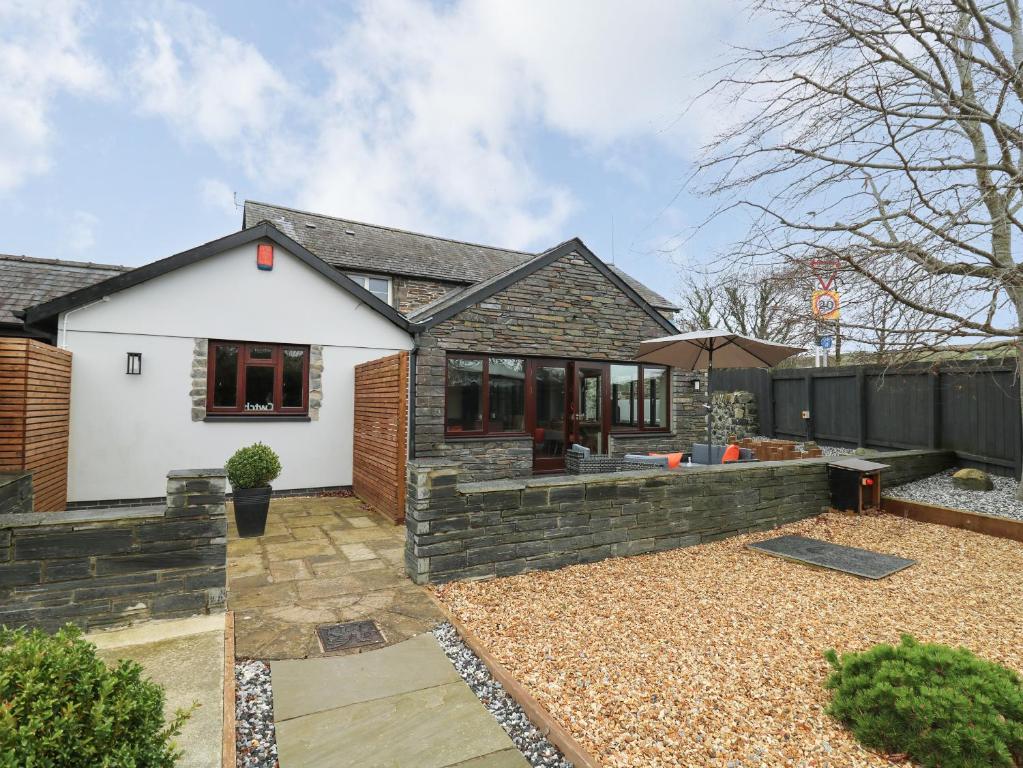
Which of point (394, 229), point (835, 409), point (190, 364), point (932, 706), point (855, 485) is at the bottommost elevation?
point (932, 706)

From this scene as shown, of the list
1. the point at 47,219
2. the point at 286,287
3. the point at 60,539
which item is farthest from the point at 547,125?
the point at 47,219

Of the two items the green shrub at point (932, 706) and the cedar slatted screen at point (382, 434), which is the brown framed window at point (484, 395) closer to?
the cedar slatted screen at point (382, 434)

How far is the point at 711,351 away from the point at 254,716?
700 cm

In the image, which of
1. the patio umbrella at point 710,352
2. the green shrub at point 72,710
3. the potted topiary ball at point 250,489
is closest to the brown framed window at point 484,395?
the patio umbrella at point 710,352

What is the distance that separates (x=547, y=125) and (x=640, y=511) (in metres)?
10.0

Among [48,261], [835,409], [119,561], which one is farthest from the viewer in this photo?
[835,409]

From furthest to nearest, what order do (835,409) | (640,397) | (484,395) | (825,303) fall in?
(835,409) → (640,397) → (484,395) → (825,303)

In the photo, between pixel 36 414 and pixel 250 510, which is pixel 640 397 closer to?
pixel 250 510

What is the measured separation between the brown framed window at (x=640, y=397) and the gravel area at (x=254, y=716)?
8.12 metres

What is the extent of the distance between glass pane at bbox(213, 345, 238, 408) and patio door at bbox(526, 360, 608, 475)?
4.91 metres

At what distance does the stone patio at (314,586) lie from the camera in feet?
11.4

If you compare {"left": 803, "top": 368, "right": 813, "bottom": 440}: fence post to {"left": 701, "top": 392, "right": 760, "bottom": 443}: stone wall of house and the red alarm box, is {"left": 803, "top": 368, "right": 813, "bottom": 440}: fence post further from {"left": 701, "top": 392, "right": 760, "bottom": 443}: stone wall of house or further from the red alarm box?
the red alarm box

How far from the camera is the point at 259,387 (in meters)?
8.02

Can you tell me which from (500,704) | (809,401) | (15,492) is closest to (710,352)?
(500,704)
